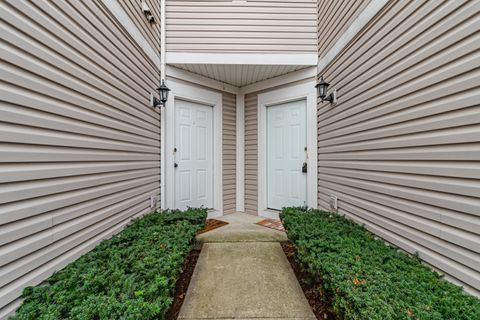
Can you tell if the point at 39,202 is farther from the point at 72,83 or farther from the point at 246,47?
the point at 246,47

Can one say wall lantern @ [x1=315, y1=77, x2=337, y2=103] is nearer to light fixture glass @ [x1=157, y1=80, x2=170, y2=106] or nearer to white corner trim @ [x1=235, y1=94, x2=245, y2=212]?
white corner trim @ [x1=235, y1=94, x2=245, y2=212]

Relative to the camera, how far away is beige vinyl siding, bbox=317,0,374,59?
246 cm

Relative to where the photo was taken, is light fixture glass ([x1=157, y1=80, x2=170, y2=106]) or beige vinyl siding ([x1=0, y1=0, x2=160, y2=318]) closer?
beige vinyl siding ([x1=0, y1=0, x2=160, y2=318])

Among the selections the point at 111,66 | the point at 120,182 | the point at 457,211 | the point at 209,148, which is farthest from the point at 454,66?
the point at 209,148

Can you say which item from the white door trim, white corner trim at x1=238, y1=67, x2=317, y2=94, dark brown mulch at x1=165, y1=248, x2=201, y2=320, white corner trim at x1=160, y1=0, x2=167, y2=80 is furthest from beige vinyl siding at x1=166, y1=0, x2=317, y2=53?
dark brown mulch at x1=165, y1=248, x2=201, y2=320

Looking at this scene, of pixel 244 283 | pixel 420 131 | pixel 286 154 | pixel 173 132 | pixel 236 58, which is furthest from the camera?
pixel 286 154

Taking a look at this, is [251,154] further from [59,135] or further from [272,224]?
[59,135]

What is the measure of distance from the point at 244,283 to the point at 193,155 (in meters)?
2.31

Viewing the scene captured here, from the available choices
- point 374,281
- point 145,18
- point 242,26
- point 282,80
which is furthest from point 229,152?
point 374,281

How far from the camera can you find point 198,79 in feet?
12.3

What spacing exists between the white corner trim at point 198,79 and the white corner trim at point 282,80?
27cm

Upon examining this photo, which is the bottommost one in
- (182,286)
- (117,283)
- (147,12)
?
(182,286)

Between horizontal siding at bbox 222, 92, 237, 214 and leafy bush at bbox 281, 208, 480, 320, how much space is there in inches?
86.9

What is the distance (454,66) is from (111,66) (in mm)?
2582
